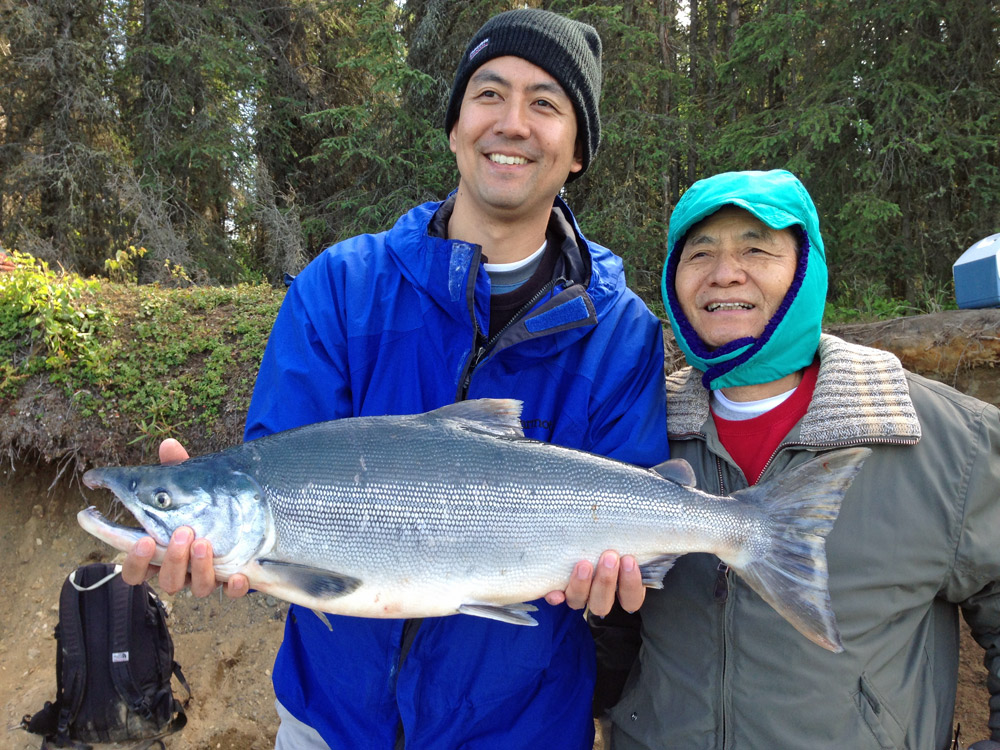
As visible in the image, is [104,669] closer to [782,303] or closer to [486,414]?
[486,414]

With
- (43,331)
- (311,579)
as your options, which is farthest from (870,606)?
(43,331)

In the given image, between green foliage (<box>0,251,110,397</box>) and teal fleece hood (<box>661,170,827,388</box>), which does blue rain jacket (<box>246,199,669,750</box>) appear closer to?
teal fleece hood (<box>661,170,827,388</box>)

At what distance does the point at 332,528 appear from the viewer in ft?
7.59

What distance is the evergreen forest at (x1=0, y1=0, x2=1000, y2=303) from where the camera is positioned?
869 cm

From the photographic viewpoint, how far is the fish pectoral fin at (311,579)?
224cm

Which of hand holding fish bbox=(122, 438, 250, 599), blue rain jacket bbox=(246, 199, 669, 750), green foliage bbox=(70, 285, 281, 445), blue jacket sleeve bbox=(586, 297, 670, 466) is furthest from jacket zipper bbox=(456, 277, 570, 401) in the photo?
green foliage bbox=(70, 285, 281, 445)

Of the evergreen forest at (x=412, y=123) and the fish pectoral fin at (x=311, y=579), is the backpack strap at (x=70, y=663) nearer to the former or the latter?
the fish pectoral fin at (x=311, y=579)

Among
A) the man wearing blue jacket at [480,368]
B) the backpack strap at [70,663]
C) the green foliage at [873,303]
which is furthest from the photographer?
the green foliage at [873,303]

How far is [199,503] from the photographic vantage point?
2.30m

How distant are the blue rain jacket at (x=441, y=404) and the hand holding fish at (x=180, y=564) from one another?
540mm

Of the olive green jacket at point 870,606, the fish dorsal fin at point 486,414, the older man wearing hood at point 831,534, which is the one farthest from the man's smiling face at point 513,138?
the olive green jacket at point 870,606

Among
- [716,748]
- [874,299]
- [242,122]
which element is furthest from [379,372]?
[242,122]

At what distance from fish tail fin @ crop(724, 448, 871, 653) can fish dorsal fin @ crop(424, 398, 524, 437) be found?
93 centimetres

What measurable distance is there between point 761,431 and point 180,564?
2374mm
